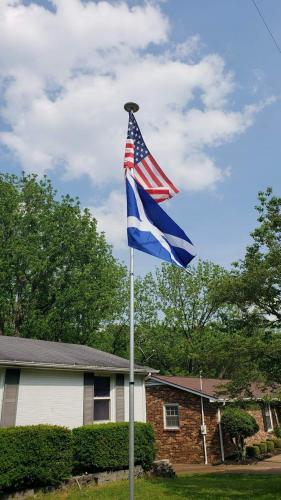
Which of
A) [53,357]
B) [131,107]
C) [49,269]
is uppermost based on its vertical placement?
[49,269]

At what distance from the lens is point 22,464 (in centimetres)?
1198

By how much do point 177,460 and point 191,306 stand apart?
19.4 metres

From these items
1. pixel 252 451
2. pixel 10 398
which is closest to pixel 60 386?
pixel 10 398

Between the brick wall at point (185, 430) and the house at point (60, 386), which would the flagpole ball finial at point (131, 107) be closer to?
the house at point (60, 386)

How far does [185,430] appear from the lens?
877 inches

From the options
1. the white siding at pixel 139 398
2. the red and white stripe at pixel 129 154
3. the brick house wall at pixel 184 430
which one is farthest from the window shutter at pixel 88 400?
the red and white stripe at pixel 129 154

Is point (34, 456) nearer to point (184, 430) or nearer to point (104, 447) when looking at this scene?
point (104, 447)

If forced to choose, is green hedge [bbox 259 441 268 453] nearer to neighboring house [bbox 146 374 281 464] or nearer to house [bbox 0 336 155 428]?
neighboring house [bbox 146 374 281 464]

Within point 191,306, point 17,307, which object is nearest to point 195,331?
point 191,306

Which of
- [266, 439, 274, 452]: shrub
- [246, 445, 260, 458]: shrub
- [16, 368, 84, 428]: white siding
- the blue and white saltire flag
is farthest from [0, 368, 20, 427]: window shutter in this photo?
[266, 439, 274, 452]: shrub

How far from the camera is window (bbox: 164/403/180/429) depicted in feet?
74.3

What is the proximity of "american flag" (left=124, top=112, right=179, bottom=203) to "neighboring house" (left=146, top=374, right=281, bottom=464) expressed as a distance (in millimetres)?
15497

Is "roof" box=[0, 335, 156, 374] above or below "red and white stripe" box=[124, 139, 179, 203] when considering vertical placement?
below

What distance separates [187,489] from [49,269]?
64.9 ft
